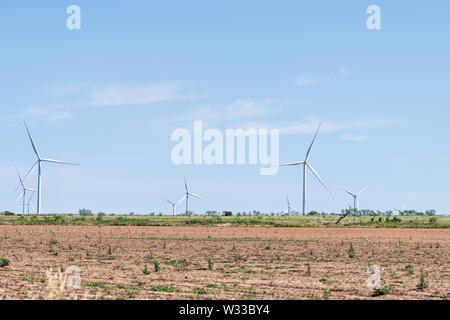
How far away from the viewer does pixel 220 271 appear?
102 ft

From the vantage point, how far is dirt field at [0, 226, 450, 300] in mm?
22703

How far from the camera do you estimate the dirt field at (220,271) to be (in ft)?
74.5

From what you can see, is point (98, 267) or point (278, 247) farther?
point (278, 247)

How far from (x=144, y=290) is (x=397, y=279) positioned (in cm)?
1286

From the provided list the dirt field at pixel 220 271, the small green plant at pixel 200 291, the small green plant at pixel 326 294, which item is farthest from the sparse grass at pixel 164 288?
the small green plant at pixel 326 294

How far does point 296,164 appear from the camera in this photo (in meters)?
113

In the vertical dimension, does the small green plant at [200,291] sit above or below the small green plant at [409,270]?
above

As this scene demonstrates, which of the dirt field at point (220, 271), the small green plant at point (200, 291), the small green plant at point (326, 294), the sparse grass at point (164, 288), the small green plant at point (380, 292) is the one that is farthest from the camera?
the sparse grass at point (164, 288)

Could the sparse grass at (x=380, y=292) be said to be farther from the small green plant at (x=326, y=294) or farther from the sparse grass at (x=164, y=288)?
the sparse grass at (x=164, y=288)

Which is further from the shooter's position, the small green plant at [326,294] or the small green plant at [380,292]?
the small green plant at [380,292]

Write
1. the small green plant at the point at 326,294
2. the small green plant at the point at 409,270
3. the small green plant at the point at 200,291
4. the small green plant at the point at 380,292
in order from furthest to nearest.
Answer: the small green plant at the point at 409,270
the small green plant at the point at 380,292
the small green plant at the point at 200,291
the small green plant at the point at 326,294
